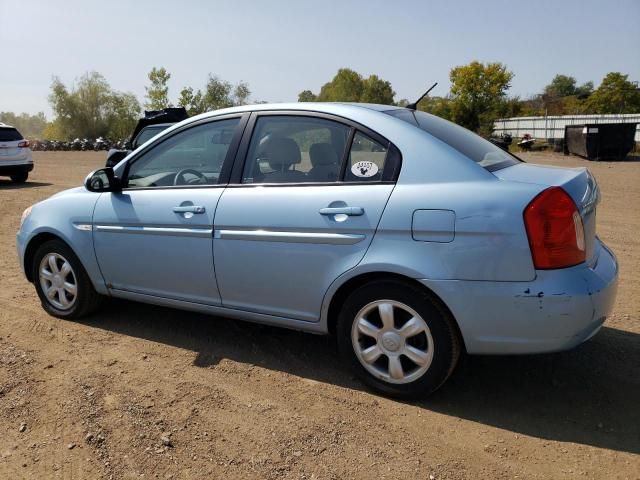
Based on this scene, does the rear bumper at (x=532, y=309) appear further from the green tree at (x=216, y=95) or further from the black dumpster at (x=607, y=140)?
the green tree at (x=216, y=95)

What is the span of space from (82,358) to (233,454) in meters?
1.69

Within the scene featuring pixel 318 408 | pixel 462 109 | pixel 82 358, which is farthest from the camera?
pixel 462 109

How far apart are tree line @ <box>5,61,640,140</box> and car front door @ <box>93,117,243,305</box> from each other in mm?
43890

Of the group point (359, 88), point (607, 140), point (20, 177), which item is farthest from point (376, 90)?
point (20, 177)

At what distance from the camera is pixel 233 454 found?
2.72m

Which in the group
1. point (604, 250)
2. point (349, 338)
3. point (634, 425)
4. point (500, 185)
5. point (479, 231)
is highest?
point (500, 185)

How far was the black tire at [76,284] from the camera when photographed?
14.4 feet

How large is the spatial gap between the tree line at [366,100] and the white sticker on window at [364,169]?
44466mm

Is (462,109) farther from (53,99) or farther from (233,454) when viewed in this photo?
(233,454)

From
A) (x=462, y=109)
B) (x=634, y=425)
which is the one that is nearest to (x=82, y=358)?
(x=634, y=425)

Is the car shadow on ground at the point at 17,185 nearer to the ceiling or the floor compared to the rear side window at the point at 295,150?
nearer to the floor

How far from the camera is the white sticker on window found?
10.3 feet

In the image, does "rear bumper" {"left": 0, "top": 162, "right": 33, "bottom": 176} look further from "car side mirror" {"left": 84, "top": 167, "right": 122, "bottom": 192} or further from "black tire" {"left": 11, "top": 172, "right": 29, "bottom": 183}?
"car side mirror" {"left": 84, "top": 167, "right": 122, "bottom": 192}

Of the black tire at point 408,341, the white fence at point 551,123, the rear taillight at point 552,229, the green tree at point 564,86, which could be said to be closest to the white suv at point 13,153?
the black tire at point 408,341
